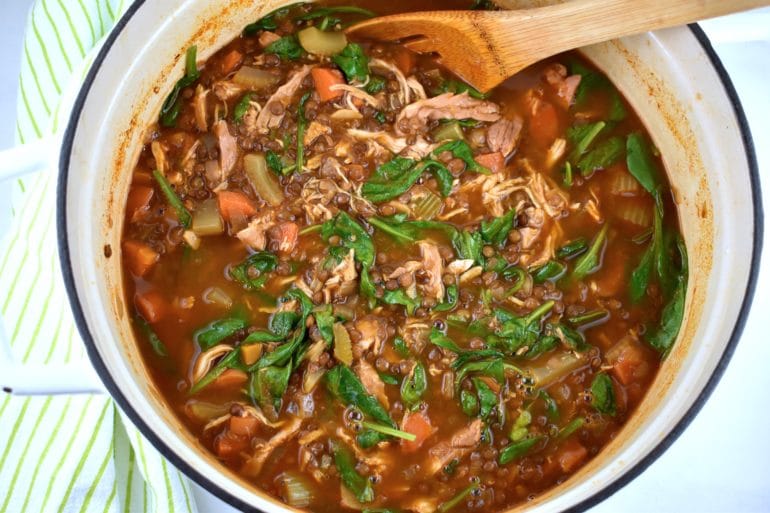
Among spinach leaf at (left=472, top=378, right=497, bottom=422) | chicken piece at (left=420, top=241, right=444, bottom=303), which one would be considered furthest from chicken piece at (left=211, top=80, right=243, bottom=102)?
spinach leaf at (left=472, top=378, right=497, bottom=422)

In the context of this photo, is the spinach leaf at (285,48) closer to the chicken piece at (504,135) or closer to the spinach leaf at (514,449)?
the chicken piece at (504,135)

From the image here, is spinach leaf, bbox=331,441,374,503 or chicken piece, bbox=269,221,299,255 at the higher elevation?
chicken piece, bbox=269,221,299,255

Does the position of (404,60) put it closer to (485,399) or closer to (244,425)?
(485,399)

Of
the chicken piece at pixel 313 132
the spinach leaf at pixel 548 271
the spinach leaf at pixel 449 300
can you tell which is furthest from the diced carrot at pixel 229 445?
the spinach leaf at pixel 548 271

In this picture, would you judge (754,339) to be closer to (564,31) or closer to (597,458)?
(597,458)

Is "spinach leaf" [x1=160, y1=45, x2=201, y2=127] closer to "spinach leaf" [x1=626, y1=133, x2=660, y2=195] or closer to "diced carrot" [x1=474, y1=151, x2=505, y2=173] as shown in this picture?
"diced carrot" [x1=474, y1=151, x2=505, y2=173]

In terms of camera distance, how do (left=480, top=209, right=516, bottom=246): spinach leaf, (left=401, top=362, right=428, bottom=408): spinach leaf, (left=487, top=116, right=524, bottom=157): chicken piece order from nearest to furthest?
(left=401, top=362, right=428, bottom=408): spinach leaf → (left=480, top=209, right=516, bottom=246): spinach leaf → (left=487, top=116, right=524, bottom=157): chicken piece

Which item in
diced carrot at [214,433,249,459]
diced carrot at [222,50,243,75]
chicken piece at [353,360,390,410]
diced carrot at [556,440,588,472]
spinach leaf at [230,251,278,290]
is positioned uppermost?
diced carrot at [222,50,243,75]
